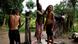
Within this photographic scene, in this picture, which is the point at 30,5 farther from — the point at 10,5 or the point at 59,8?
the point at 59,8

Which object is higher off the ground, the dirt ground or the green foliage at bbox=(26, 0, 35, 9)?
the green foliage at bbox=(26, 0, 35, 9)

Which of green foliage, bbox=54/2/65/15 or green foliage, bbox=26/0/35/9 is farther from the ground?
green foliage, bbox=26/0/35/9

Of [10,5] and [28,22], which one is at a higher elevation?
[10,5]

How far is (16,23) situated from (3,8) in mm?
251

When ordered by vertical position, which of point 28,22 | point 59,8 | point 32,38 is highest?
point 59,8

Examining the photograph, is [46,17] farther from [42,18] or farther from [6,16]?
[6,16]

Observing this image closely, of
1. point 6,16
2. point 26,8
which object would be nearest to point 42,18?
point 26,8

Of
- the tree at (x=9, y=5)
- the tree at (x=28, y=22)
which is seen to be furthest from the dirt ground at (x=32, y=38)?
the tree at (x=9, y=5)

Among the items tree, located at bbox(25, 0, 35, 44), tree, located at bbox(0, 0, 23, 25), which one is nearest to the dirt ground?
tree, located at bbox(25, 0, 35, 44)

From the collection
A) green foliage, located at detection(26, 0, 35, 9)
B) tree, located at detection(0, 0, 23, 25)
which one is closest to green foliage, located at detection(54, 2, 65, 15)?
green foliage, located at detection(26, 0, 35, 9)

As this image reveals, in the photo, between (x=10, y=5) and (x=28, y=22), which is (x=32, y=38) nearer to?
(x=28, y=22)

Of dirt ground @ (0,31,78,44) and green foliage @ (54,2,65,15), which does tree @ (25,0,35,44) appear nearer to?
dirt ground @ (0,31,78,44)

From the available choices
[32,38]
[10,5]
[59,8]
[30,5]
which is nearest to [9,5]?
[10,5]

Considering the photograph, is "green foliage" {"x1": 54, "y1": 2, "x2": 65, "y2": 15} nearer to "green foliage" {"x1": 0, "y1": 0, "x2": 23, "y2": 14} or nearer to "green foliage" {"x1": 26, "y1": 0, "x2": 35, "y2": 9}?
"green foliage" {"x1": 26, "y1": 0, "x2": 35, "y2": 9}
